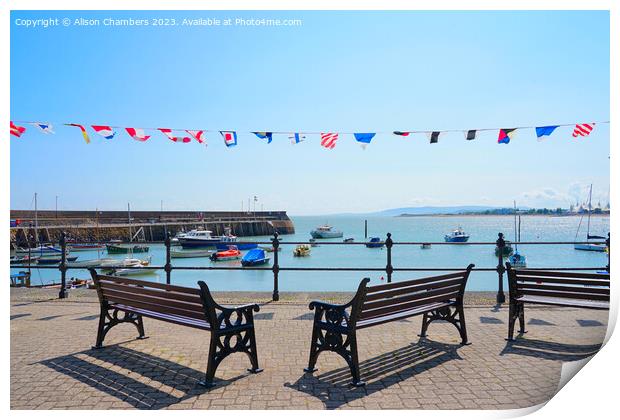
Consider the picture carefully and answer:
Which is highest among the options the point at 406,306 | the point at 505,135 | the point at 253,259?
the point at 505,135

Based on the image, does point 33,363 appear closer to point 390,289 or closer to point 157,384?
point 157,384

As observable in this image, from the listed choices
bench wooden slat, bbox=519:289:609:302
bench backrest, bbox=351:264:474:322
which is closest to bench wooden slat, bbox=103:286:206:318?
bench backrest, bbox=351:264:474:322

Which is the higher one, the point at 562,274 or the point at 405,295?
the point at 562,274

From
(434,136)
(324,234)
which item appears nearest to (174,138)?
(434,136)

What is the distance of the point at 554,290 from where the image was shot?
221 inches

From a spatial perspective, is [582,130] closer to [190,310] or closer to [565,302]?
[565,302]

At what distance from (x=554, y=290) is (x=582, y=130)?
19.7 ft

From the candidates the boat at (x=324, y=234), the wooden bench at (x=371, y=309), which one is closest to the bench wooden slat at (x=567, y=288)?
the wooden bench at (x=371, y=309)

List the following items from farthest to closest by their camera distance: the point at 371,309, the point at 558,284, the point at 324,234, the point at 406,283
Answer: the point at 324,234
the point at 558,284
the point at 406,283
the point at 371,309

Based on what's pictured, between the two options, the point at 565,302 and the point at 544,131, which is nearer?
the point at 565,302

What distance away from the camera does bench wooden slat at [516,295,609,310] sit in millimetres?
5438

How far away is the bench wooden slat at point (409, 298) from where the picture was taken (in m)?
4.44

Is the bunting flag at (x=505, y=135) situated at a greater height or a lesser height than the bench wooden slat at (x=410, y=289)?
greater

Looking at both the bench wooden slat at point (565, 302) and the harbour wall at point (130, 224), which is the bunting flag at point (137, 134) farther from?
the harbour wall at point (130, 224)
